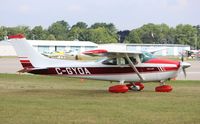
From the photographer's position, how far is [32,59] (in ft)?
59.5

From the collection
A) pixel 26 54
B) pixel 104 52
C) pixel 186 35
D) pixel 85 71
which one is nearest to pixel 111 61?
pixel 85 71

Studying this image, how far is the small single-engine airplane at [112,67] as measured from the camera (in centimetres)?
1772

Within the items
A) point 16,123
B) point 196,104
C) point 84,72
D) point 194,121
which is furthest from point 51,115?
point 84,72

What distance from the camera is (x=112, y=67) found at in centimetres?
1806

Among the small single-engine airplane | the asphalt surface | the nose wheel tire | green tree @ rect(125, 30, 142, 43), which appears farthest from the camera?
green tree @ rect(125, 30, 142, 43)

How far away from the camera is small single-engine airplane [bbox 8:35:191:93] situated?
1772cm

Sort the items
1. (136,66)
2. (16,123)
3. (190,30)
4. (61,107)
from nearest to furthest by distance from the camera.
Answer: (16,123)
(61,107)
(136,66)
(190,30)

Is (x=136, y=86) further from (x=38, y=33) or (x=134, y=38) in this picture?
(x=134, y=38)

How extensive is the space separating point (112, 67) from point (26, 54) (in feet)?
11.5

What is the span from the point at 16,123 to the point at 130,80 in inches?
350

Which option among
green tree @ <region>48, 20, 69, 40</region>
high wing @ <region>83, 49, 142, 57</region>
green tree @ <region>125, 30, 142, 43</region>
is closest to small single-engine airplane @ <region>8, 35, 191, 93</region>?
high wing @ <region>83, 49, 142, 57</region>

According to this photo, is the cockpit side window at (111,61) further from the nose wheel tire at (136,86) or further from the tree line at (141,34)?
the tree line at (141,34)

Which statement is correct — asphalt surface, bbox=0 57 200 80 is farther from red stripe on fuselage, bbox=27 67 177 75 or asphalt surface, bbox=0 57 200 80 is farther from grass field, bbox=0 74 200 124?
grass field, bbox=0 74 200 124

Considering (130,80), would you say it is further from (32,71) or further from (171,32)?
(171,32)
